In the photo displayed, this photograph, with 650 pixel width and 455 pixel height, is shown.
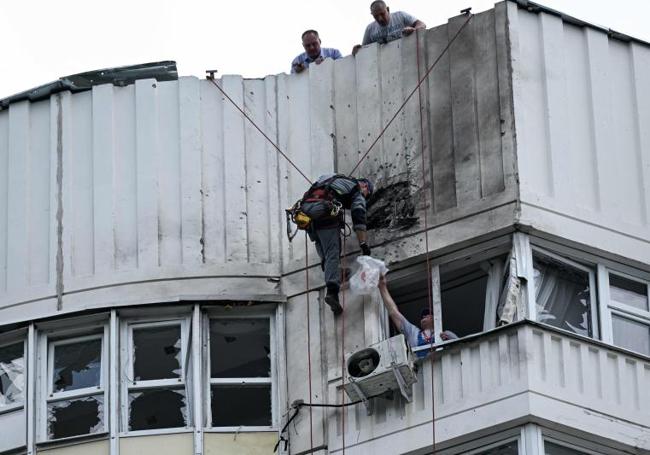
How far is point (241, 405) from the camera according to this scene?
3347 centimetres

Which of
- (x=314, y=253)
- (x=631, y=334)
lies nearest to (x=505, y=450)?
(x=631, y=334)

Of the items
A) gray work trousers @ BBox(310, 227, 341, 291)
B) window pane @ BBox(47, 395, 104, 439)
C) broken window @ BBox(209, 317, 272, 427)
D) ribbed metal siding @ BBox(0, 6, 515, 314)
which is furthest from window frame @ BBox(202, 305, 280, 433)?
window pane @ BBox(47, 395, 104, 439)

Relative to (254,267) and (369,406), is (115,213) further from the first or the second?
(369,406)

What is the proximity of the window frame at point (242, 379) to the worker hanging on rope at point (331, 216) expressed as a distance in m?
0.97

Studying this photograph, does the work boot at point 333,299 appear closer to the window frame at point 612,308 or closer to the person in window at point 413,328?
the person in window at point 413,328

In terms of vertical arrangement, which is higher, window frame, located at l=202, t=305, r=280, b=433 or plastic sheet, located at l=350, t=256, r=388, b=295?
plastic sheet, located at l=350, t=256, r=388, b=295

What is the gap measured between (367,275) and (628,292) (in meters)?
3.27

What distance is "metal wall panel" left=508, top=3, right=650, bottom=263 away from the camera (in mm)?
32938

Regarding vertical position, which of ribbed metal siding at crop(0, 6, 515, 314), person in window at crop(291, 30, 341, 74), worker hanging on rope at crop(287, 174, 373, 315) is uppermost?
person in window at crop(291, 30, 341, 74)

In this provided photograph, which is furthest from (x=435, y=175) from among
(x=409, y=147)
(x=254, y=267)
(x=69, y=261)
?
(x=69, y=261)

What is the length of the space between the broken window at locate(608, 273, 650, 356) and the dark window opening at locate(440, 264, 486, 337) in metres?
1.65

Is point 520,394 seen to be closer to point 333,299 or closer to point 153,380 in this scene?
point 333,299

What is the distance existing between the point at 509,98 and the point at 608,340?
3.27 metres

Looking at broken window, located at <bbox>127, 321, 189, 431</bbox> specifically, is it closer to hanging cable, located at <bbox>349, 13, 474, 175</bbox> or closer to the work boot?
the work boot
